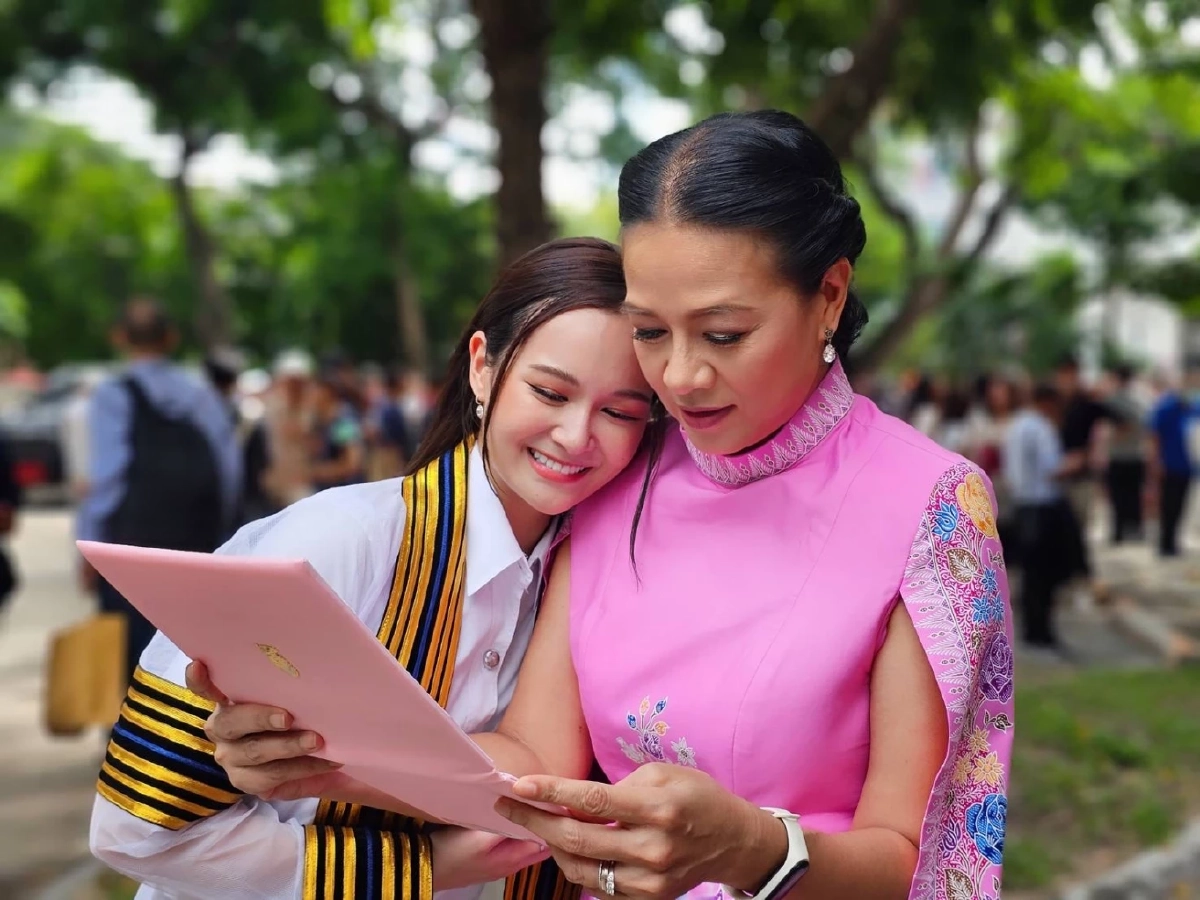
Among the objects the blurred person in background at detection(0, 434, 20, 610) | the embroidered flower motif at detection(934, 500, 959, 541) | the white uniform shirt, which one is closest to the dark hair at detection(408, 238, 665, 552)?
the white uniform shirt

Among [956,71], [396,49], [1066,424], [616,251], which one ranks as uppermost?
[396,49]

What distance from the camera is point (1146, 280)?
802 centimetres

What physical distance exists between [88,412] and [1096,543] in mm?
12017

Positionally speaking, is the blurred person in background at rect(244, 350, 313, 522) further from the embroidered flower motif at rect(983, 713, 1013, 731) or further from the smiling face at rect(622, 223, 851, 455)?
the embroidered flower motif at rect(983, 713, 1013, 731)

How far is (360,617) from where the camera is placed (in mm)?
1908

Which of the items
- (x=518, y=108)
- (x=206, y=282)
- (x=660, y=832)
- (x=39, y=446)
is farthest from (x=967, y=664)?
(x=39, y=446)

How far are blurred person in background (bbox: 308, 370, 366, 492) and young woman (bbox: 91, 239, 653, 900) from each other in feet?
23.1

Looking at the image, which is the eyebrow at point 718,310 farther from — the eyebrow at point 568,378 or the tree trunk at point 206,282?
the tree trunk at point 206,282

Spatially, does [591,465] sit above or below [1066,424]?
above

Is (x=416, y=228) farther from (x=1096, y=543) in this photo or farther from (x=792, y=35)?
(x=792, y=35)

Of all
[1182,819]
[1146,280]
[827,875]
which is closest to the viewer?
[827,875]

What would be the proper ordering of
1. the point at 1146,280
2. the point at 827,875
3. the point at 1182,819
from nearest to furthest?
the point at 827,875
the point at 1182,819
the point at 1146,280

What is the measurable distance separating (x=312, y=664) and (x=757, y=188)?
0.78m

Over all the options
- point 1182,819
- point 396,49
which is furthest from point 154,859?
point 396,49
